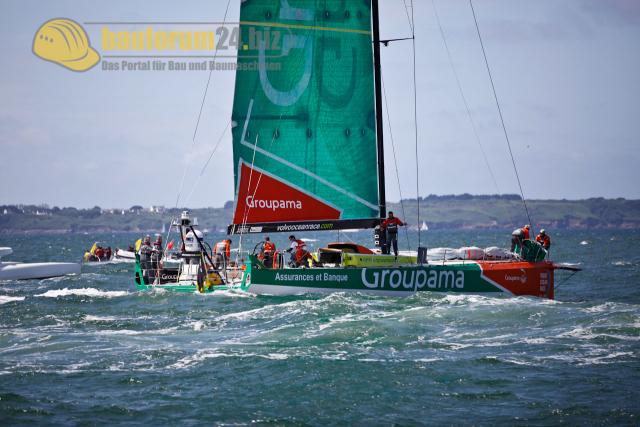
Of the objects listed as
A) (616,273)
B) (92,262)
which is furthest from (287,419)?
(92,262)

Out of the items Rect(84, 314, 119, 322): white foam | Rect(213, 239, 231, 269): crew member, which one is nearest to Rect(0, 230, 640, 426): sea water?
Rect(84, 314, 119, 322): white foam

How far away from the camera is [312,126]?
28.3 metres

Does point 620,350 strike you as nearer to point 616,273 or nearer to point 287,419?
point 287,419

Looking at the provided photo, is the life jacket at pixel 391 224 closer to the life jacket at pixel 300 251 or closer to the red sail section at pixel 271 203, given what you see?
the red sail section at pixel 271 203

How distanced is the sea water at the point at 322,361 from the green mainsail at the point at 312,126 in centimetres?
369

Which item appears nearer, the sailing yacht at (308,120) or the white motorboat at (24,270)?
the sailing yacht at (308,120)

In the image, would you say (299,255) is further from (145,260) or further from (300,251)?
(145,260)

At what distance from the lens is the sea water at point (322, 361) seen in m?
13.3

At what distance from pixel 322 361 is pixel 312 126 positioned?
12.9m

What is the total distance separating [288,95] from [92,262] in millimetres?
32804

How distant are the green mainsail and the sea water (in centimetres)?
369

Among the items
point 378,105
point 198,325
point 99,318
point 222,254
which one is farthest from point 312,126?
point 99,318

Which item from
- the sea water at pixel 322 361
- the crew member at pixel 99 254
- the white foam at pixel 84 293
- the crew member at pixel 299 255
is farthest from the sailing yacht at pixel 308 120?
the crew member at pixel 99 254

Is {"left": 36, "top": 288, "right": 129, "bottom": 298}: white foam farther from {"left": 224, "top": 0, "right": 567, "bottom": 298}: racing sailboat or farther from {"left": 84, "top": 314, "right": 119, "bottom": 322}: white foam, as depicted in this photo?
{"left": 84, "top": 314, "right": 119, "bottom": 322}: white foam
